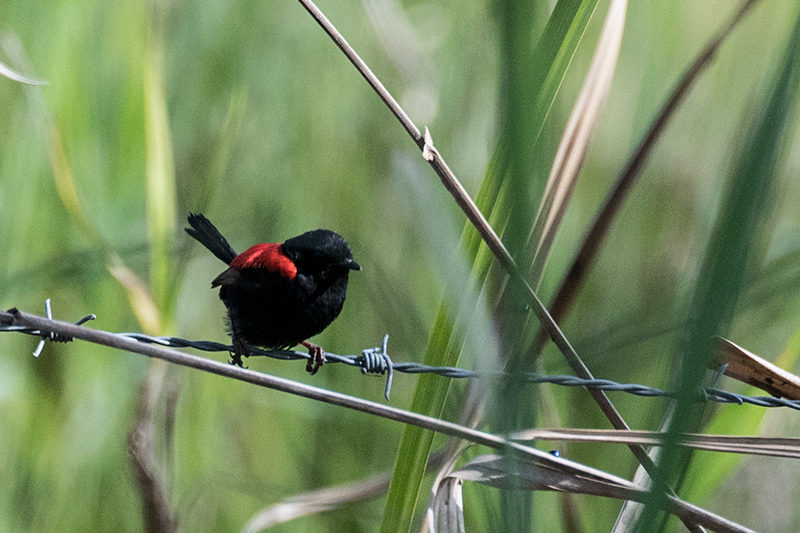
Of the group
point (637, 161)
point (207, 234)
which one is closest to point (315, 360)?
point (207, 234)

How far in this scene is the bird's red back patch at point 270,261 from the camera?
5.89 ft

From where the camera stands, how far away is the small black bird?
179cm

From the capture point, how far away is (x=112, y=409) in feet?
7.16

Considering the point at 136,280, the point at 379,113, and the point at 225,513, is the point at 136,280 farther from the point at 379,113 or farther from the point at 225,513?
the point at 379,113

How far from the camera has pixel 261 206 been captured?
2676mm

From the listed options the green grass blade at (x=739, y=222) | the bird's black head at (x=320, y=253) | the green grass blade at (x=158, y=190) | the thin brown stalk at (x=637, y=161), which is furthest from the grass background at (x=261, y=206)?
the green grass blade at (x=739, y=222)

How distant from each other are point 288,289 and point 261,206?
1.00 metres

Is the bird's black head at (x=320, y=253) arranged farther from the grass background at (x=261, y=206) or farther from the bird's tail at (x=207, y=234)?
the bird's tail at (x=207, y=234)

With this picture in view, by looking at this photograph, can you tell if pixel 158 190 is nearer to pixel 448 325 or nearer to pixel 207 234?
pixel 207 234

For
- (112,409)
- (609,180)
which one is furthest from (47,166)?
(609,180)

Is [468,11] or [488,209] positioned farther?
[468,11]

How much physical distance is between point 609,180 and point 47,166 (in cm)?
233

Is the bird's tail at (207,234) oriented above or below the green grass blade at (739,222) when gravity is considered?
above

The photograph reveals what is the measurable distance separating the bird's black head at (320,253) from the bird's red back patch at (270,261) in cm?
2
